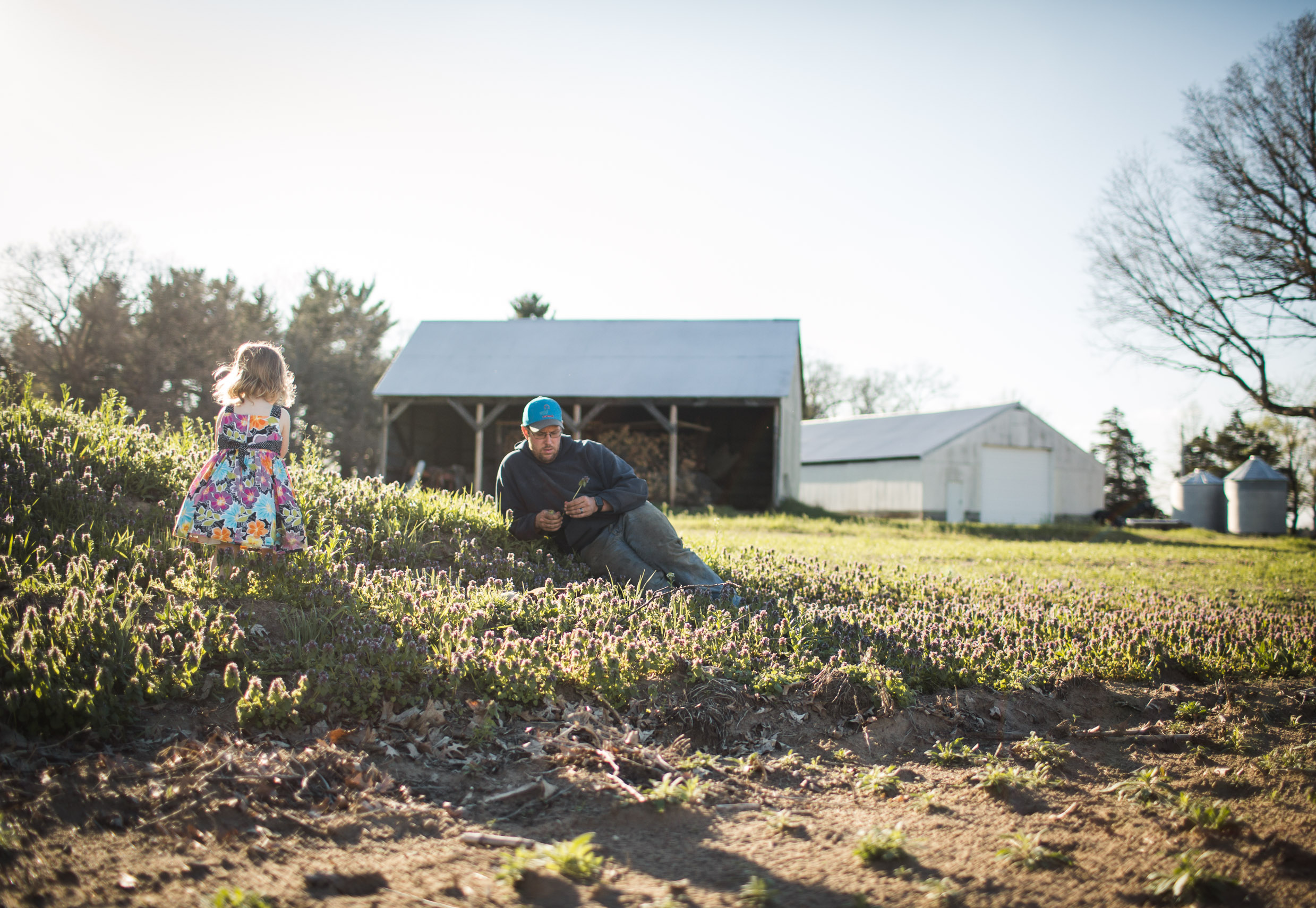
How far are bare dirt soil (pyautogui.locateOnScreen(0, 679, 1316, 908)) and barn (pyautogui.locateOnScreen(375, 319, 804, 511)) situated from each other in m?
16.2

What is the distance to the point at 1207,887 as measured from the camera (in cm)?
198

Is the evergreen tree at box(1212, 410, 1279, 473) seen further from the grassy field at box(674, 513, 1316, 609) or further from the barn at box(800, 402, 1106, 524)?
the grassy field at box(674, 513, 1316, 609)

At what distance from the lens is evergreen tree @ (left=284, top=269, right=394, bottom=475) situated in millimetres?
34469

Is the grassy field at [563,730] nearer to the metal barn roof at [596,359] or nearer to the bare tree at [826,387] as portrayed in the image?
the metal barn roof at [596,359]

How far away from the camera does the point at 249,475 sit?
4457 mm

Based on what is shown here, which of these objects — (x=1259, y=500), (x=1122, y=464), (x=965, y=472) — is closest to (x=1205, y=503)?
(x=1259, y=500)

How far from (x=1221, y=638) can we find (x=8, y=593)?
261 inches

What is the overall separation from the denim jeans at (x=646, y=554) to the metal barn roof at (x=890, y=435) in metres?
23.1

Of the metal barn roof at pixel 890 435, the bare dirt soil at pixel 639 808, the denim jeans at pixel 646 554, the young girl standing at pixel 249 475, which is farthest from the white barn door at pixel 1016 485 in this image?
the young girl standing at pixel 249 475

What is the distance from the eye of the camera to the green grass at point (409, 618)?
3.03m

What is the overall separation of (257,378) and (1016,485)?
2857cm

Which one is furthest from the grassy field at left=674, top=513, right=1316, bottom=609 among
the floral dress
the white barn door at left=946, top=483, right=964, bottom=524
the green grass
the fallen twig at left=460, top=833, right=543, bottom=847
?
the white barn door at left=946, top=483, right=964, bottom=524

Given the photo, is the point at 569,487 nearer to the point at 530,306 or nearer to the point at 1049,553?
the point at 1049,553

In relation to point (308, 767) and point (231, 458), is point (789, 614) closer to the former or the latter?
point (308, 767)
